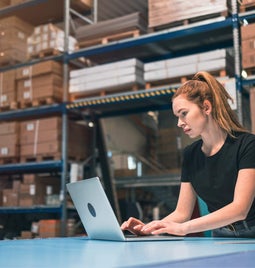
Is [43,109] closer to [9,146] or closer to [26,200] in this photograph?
[9,146]

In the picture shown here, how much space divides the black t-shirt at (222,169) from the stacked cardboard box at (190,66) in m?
3.41

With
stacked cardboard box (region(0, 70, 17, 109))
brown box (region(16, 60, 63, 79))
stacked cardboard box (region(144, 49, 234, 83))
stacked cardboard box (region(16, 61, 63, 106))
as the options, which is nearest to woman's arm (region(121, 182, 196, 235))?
stacked cardboard box (region(144, 49, 234, 83))

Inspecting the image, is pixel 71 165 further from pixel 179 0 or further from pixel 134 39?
pixel 179 0

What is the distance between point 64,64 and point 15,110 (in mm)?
1300

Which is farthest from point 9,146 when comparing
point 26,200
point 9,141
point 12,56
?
point 12,56

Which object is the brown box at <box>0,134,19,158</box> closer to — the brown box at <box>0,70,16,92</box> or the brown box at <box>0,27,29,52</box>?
the brown box at <box>0,70,16,92</box>

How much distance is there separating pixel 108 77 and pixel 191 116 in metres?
4.28

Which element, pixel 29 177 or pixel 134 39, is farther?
pixel 29 177

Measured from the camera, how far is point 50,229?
6957 mm

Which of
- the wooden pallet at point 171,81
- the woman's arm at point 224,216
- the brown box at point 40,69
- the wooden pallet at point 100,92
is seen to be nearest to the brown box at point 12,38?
the brown box at point 40,69

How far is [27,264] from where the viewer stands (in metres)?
1.20

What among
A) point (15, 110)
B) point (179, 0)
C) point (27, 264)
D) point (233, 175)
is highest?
point (179, 0)

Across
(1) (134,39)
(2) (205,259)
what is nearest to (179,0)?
(1) (134,39)

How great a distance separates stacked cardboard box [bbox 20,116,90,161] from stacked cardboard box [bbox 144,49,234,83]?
70.6 inches
